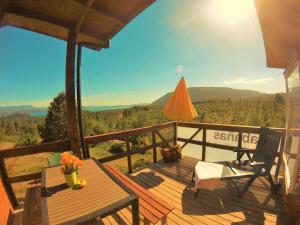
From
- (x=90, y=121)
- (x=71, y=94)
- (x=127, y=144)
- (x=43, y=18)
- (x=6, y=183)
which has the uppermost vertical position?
(x=43, y=18)

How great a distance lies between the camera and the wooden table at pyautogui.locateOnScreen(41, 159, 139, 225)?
1313 mm

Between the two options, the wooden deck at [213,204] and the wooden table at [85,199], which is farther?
the wooden deck at [213,204]

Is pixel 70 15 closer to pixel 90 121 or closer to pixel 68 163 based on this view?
pixel 68 163

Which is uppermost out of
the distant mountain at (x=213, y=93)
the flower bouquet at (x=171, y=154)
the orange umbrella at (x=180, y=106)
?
the distant mountain at (x=213, y=93)

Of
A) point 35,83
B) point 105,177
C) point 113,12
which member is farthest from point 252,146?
point 35,83

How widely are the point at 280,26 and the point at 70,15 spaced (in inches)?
110

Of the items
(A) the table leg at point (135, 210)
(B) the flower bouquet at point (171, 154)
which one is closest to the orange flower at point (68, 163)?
(A) the table leg at point (135, 210)

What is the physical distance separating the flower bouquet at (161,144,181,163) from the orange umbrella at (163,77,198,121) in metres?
0.95

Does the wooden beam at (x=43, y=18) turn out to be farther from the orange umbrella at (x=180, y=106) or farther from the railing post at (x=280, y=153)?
the railing post at (x=280, y=153)

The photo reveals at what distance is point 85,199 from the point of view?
5.02ft

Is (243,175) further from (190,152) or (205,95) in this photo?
(205,95)

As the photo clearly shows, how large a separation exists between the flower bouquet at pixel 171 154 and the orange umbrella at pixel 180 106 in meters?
0.95

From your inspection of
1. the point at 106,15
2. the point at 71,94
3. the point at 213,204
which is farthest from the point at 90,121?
the point at 213,204

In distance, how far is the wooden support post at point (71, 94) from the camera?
2.69 metres
